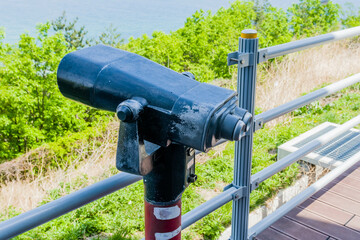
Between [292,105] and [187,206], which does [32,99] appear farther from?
[292,105]

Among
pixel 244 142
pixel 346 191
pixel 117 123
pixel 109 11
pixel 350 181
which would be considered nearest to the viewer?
pixel 244 142

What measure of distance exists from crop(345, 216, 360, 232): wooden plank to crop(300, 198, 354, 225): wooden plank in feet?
0.07

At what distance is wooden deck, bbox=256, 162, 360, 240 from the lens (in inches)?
82.0

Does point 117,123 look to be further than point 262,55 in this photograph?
Yes

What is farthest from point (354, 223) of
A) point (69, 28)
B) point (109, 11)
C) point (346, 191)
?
point (109, 11)

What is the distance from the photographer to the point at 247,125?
0.92 m

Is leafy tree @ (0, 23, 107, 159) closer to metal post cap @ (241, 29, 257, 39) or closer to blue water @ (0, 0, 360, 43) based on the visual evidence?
metal post cap @ (241, 29, 257, 39)

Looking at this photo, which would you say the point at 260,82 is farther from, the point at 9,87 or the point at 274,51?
the point at 9,87

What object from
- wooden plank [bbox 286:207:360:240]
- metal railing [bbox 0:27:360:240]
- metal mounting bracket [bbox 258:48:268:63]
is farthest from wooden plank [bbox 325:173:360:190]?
metal mounting bracket [bbox 258:48:268:63]

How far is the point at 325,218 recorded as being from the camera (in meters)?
2.22

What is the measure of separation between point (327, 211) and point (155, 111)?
69.6 inches

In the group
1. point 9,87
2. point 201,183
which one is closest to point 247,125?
point 201,183

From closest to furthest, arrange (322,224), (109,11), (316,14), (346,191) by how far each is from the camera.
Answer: (322,224) → (346,191) → (316,14) → (109,11)

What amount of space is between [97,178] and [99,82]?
3725 mm
